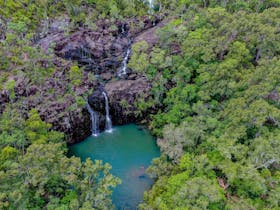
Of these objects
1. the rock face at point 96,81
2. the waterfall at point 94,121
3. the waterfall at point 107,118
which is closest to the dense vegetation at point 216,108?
the rock face at point 96,81

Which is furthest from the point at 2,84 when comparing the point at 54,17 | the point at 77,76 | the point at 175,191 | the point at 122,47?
the point at 175,191

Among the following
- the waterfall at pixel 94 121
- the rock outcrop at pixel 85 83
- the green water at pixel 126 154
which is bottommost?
the green water at pixel 126 154

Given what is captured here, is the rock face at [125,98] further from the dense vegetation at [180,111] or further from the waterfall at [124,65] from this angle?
the waterfall at [124,65]

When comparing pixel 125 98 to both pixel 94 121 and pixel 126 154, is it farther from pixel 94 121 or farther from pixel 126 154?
pixel 126 154

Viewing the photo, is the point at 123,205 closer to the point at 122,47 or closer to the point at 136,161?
the point at 136,161

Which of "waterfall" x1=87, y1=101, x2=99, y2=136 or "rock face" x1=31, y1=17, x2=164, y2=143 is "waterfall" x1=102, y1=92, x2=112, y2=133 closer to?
"rock face" x1=31, y1=17, x2=164, y2=143

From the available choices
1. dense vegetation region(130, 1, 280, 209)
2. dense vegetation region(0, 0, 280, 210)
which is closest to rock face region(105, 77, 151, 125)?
dense vegetation region(0, 0, 280, 210)
